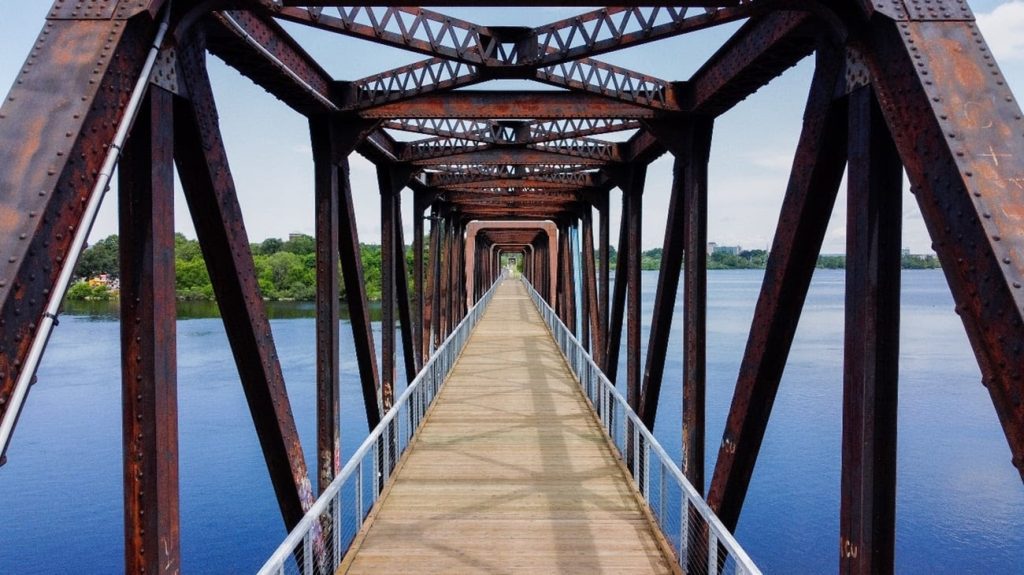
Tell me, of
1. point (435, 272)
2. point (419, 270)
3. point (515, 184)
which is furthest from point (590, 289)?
point (419, 270)

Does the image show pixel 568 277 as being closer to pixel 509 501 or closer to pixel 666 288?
pixel 666 288

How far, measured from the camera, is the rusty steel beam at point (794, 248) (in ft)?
14.7

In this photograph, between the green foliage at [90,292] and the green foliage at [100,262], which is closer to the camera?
the green foliage at [90,292]

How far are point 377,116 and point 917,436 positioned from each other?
2894cm

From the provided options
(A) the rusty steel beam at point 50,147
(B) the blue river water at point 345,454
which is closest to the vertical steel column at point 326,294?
(A) the rusty steel beam at point 50,147

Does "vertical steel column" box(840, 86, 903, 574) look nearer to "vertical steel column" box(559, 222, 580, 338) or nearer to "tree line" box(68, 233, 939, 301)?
"vertical steel column" box(559, 222, 580, 338)

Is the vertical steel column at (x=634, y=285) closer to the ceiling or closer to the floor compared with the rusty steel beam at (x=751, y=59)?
closer to the floor

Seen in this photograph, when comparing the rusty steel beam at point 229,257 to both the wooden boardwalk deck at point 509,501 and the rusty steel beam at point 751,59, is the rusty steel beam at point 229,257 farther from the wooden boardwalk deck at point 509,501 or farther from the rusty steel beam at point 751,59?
the rusty steel beam at point 751,59

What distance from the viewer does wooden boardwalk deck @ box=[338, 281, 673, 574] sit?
236 inches

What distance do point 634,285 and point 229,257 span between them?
735cm

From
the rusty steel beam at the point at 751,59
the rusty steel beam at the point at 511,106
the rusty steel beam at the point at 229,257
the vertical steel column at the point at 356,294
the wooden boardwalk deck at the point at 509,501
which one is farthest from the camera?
the vertical steel column at the point at 356,294

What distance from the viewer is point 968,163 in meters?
3.13

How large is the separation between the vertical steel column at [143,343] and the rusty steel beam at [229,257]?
1.86 feet

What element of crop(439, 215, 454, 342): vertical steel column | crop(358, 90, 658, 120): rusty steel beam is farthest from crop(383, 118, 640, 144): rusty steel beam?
crop(439, 215, 454, 342): vertical steel column
